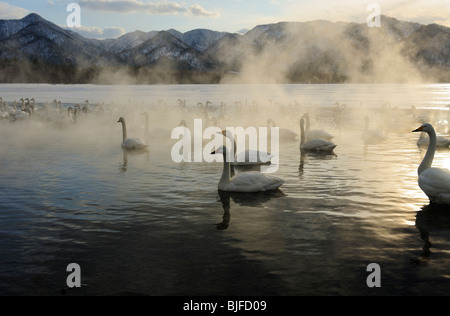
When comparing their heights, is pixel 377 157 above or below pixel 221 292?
above

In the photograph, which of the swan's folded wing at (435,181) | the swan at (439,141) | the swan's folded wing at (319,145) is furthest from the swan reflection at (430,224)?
the swan at (439,141)

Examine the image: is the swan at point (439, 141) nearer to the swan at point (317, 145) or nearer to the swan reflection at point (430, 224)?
the swan at point (317, 145)

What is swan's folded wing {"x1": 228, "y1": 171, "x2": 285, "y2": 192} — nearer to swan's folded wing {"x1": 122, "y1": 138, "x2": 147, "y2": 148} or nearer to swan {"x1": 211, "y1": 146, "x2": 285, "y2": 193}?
swan {"x1": 211, "y1": 146, "x2": 285, "y2": 193}

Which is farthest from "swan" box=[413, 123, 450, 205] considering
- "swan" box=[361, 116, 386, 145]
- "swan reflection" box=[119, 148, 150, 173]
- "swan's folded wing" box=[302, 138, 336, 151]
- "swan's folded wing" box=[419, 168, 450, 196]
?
"swan" box=[361, 116, 386, 145]

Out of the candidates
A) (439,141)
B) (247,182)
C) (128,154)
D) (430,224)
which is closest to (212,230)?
(247,182)

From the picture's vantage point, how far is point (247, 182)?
1650 centimetres

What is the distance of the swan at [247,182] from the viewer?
1653 centimetres

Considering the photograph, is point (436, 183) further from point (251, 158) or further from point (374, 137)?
point (374, 137)

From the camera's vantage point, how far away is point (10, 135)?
35.8m

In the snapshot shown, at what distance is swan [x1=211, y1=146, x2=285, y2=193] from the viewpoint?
1653 centimetres
